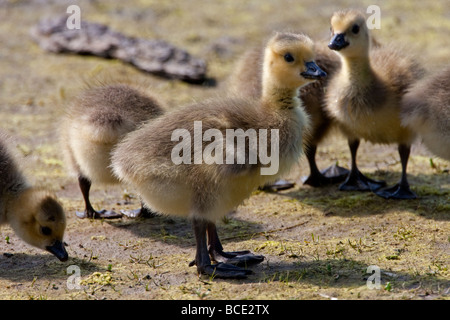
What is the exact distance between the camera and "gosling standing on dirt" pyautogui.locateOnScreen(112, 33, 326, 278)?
12.8 ft

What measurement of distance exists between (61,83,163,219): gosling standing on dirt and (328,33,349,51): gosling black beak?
1413 mm

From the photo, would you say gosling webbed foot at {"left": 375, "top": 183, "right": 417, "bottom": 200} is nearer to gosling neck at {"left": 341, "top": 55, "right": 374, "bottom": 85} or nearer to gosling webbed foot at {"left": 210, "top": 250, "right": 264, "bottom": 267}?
gosling neck at {"left": 341, "top": 55, "right": 374, "bottom": 85}

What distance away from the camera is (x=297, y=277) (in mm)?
3959

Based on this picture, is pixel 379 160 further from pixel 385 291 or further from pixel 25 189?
pixel 25 189

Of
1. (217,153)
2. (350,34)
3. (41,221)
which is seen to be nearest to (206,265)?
(217,153)

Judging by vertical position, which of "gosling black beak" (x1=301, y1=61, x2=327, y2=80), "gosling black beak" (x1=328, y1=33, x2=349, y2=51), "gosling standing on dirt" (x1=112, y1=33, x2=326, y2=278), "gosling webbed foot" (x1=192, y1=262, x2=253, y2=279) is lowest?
"gosling webbed foot" (x1=192, y1=262, x2=253, y2=279)

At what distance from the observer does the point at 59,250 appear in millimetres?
4309

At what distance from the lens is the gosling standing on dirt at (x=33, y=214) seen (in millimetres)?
4297

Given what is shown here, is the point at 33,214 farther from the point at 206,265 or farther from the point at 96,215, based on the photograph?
the point at 206,265

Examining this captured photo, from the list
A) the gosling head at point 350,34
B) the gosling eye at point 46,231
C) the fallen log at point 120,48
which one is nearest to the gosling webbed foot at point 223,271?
the gosling eye at point 46,231

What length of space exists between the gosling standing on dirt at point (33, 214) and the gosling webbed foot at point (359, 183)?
8.31ft

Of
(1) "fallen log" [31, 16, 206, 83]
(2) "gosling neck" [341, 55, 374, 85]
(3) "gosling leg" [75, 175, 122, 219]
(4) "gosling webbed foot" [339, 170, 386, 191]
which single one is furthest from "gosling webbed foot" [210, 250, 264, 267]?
(1) "fallen log" [31, 16, 206, 83]
